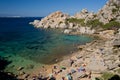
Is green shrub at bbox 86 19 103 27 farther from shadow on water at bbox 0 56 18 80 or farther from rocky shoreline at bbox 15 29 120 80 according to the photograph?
shadow on water at bbox 0 56 18 80

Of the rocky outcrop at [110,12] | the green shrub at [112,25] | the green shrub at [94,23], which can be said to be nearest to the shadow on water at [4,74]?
the green shrub at [112,25]

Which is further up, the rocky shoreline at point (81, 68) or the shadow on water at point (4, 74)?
the rocky shoreline at point (81, 68)

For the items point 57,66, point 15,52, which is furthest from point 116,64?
point 15,52

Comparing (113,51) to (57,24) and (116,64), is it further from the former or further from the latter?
(57,24)

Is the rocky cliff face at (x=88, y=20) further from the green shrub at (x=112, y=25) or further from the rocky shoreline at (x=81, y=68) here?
the rocky shoreline at (x=81, y=68)

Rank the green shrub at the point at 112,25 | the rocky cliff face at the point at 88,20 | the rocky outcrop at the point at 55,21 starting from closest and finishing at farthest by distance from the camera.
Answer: the green shrub at the point at 112,25, the rocky cliff face at the point at 88,20, the rocky outcrop at the point at 55,21

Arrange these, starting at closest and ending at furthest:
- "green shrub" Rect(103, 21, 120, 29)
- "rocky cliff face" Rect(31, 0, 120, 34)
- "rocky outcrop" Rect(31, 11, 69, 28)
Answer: "green shrub" Rect(103, 21, 120, 29)
"rocky cliff face" Rect(31, 0, 120, 34)
"rocky outcrop" Rect(31, 11, 69, 28)

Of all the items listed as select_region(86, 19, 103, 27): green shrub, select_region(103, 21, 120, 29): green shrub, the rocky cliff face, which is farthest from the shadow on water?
select_region(86, 19, 103, 27): green shrub

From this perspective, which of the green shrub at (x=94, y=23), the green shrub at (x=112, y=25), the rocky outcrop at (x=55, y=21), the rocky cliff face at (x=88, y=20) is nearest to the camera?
the green shrub at (x=112, y=25)

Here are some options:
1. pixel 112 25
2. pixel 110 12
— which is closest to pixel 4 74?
pixel 112 25

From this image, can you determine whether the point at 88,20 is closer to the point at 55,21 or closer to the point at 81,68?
the point at 55,21

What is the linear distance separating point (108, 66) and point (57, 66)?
506 inches

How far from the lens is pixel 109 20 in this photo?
355 feet

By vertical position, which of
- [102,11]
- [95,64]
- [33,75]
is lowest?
[33,75]
